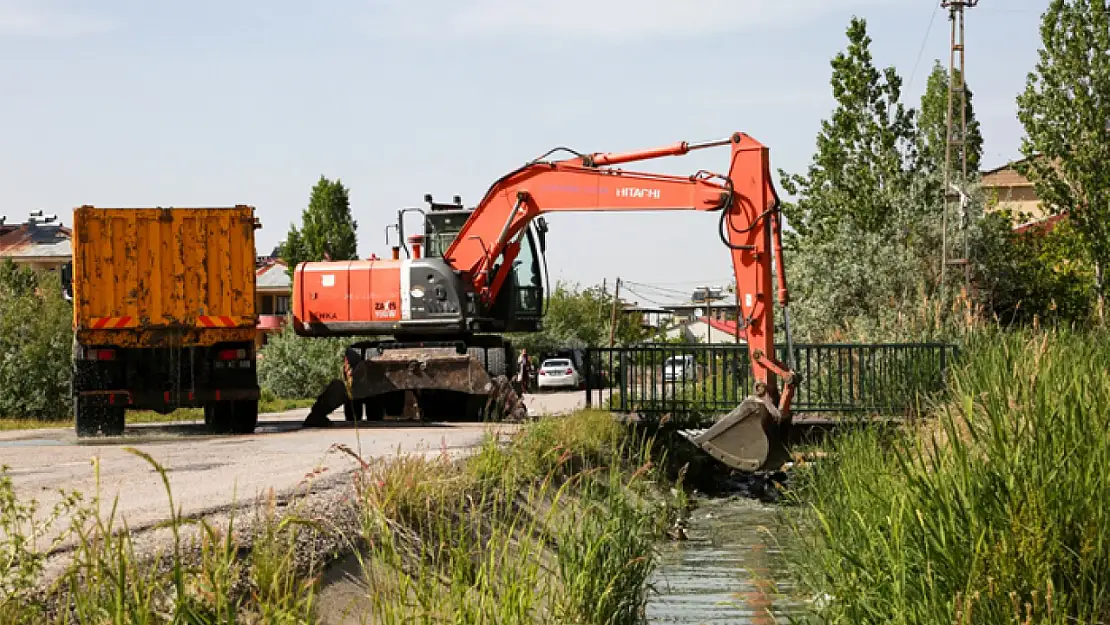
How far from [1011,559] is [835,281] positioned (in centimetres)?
3169

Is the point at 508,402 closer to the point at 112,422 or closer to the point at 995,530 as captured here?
the point at 112,422

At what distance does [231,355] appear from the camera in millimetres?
22844

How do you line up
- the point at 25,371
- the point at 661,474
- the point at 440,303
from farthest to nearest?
the point at 25,371 → the point at 440,303 → the point at 661,474

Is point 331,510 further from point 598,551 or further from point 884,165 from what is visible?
point 884,165

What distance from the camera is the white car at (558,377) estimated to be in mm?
62031

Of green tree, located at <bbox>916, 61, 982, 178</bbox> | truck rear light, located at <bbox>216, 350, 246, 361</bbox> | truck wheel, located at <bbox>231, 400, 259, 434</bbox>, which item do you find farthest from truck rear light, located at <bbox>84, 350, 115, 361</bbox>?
green tree, located at <bbox>916, 61, 982, 178</bbox>

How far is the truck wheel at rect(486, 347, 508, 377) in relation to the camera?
24172 mm

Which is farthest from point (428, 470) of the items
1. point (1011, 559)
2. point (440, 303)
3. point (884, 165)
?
point (884, 165)

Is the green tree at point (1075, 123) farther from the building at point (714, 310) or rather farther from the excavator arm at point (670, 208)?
the building at point (714, 310)

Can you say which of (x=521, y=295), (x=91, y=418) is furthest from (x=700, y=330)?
(x=91, y=418)

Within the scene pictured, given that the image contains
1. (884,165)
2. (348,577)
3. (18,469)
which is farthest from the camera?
(884,165)

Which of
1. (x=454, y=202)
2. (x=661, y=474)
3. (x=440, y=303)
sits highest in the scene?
(x=454, y=202)

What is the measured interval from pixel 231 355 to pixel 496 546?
50.7 feet

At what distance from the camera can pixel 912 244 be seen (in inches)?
1561
